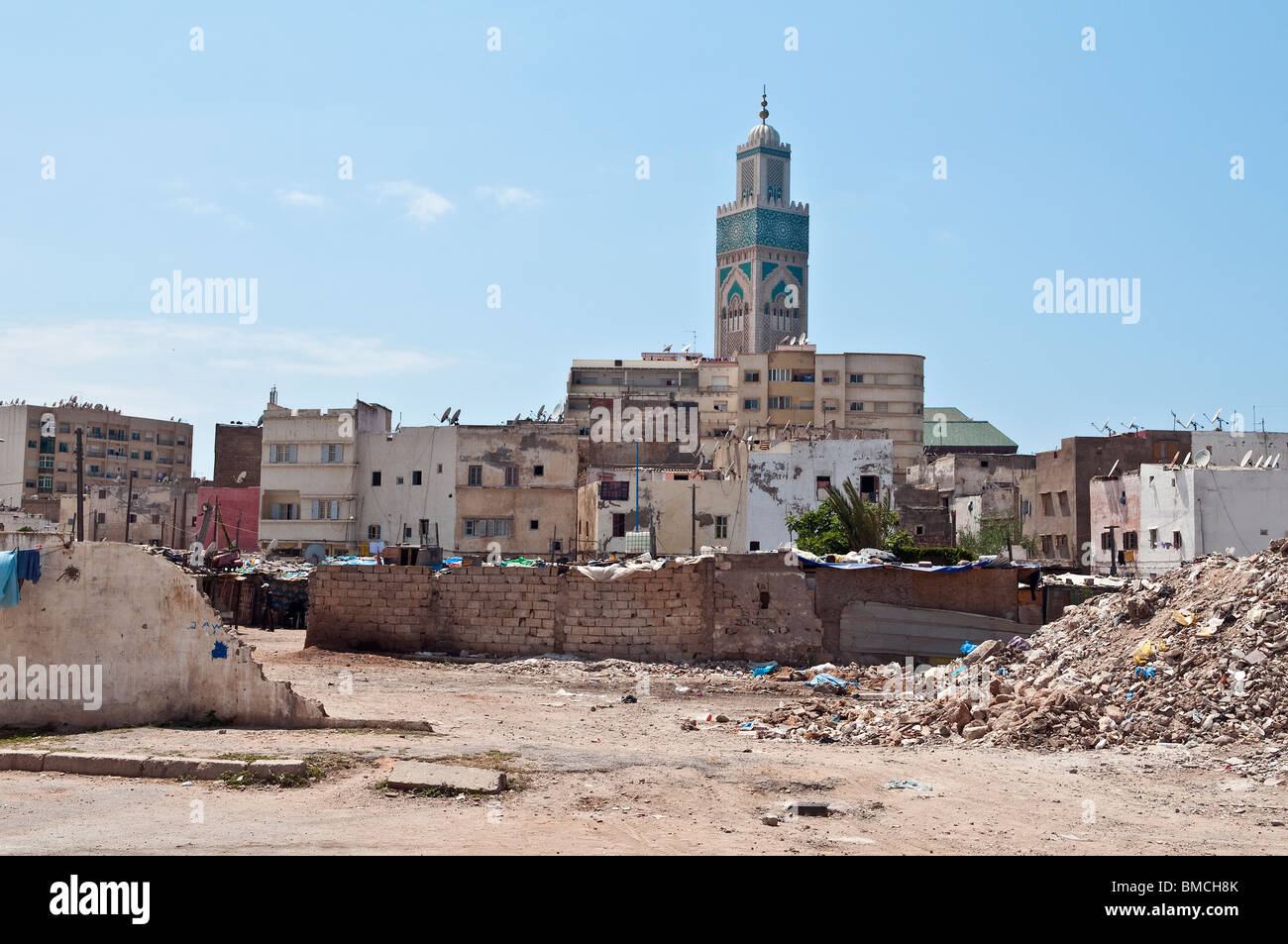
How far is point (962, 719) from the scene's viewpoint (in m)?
14.7

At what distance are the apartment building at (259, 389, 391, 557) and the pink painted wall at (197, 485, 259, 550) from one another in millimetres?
3893

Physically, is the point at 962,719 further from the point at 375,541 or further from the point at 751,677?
the point at 375,541

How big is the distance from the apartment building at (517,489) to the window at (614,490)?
5.80m

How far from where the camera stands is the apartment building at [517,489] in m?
50.5

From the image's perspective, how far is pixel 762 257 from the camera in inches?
4633

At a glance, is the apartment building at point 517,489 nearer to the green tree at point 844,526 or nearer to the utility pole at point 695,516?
the utility pole at point 695,516

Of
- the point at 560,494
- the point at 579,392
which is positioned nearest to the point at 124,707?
the point at 560,494

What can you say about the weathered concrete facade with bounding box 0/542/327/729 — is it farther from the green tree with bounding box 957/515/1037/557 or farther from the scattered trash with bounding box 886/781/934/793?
the green tree with bounding box 957/515/1037/557

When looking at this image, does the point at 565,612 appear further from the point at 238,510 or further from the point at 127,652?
the point at 238,510

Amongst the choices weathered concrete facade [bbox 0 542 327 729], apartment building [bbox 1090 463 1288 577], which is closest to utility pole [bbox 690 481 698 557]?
apartment building [bbox 1090 463 1288 577]

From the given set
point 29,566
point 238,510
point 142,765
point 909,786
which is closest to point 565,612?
point 29,566

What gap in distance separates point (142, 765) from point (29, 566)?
11.5 feet

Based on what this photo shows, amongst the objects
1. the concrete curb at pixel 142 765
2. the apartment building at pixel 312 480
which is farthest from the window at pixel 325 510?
the concrete curb at pixel 142 765
